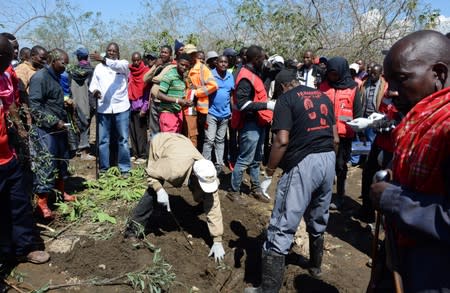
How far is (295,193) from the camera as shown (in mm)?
3209

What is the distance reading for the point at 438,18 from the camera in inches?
499

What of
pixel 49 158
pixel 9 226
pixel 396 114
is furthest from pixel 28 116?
pixel 396 114

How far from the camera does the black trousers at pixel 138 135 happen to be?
7141 mm

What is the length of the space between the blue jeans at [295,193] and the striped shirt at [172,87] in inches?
113

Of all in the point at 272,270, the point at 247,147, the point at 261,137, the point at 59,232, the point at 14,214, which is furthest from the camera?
the point at 261,137

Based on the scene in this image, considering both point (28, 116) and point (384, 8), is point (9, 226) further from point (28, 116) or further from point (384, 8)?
point (384, 8)

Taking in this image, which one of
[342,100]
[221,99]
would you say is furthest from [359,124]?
[221,99]

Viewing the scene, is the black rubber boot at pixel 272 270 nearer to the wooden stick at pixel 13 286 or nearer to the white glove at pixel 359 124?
the white glove at pixel 359 124

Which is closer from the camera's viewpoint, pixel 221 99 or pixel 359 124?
pixel 359 124

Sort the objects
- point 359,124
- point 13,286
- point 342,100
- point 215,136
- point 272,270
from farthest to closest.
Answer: point 215,136, point 342,100, point 359,124, point 13,286, point 272,270

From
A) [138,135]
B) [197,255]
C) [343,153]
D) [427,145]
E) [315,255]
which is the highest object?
[427,145]

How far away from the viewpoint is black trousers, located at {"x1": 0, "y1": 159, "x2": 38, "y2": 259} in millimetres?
3377

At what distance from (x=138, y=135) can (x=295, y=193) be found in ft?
15.3

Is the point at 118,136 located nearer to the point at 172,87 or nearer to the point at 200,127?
the point at 172,87
